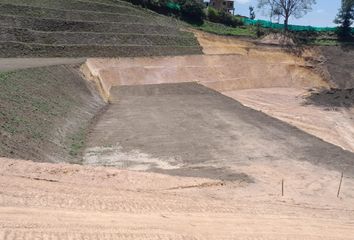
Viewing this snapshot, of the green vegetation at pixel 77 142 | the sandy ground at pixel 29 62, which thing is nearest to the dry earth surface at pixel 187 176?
the green vegetation at pixel 77 142

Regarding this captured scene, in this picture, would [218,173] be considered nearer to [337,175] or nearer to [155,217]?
[337,175]

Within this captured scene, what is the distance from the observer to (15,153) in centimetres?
1744

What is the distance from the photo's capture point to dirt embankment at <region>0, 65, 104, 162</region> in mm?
19041

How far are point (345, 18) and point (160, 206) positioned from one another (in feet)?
226

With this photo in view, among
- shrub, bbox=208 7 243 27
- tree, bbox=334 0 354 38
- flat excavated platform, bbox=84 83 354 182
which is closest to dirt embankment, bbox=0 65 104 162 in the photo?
flat excavated platform, bbox=84 83 354 182

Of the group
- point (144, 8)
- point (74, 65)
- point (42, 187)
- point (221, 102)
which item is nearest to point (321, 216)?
point (42, 187)

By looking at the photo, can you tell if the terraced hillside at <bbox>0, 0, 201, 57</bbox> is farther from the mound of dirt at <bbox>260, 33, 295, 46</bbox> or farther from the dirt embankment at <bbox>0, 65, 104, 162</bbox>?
the mound of dirt at <bbox>260, 33, 295, 46</bbox>

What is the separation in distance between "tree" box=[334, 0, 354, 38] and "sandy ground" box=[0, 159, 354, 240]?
197 feet

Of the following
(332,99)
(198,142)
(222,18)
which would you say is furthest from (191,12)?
(198,142)

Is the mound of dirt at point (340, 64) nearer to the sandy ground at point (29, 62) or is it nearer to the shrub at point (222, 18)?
the shrub at point (222, 18)

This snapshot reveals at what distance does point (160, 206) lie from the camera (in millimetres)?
12742

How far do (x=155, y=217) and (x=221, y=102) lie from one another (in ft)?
86.3

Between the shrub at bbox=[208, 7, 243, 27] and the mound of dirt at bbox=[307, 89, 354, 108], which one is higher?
the shrub at bbox=[208, 7, 243, 27]

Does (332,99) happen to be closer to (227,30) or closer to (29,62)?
(227,30)
